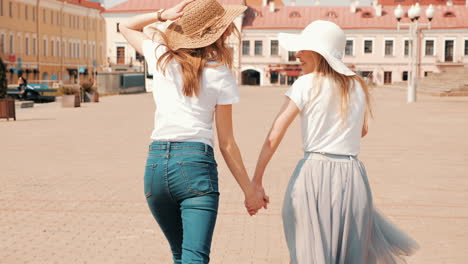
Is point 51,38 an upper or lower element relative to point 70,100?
upper

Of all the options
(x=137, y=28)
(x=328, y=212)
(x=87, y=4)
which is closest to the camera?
(x=328, y=212)

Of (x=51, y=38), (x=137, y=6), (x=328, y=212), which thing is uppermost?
(x=137, y=6)

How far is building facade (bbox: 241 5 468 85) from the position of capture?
265ft

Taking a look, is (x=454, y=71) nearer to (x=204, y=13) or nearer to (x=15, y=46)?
(x=15, y=46)

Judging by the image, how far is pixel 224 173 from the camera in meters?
10.1

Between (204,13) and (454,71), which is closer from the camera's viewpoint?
(204,13)

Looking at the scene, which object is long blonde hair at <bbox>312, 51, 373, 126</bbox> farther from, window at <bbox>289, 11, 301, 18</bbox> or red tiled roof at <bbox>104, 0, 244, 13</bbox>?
red tiled roof at <bbox>104, 0, 244, 13</bbox>

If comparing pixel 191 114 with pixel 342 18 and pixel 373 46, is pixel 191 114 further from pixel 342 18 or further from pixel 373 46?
pixel 342 18

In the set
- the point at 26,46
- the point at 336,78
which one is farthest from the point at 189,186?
the point at 26,46

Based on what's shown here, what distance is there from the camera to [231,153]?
11.0 feet

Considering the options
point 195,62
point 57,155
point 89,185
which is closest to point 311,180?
point 195,62

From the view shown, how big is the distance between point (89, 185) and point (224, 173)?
1.92 metres

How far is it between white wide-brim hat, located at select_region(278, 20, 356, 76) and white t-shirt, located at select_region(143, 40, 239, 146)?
1.41 ft

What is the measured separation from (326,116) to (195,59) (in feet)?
2.19
